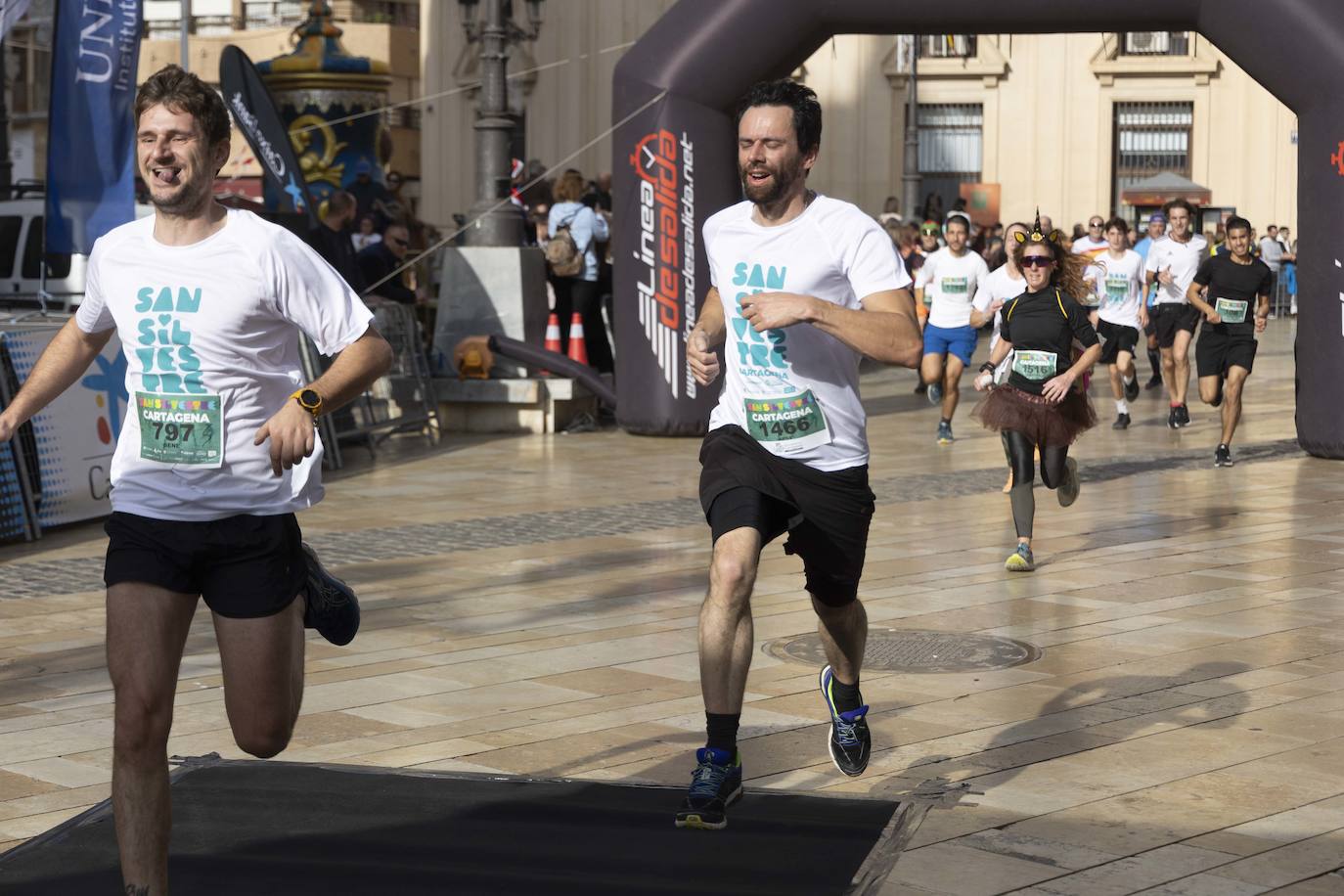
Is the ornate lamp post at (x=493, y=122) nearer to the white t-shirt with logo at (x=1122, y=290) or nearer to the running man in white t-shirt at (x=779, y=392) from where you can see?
the white t-shirt with logo at (x=1122, y=290)

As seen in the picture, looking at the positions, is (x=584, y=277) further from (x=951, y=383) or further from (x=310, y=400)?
(x=310, y=400)

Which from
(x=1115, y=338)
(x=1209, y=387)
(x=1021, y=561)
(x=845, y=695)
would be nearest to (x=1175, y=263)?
(x=1115, y=338)

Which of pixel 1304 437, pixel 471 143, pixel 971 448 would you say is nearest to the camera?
pixel 1304 437

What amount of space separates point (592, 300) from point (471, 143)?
1200 inches

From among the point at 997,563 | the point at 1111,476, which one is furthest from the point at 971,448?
the point at 997,563

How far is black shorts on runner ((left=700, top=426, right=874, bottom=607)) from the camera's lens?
205 inches

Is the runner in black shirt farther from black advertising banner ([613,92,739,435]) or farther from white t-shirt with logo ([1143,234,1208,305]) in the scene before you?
black advertising banner ([613,92,739,435])

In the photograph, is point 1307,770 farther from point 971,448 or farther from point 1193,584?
point 971,448

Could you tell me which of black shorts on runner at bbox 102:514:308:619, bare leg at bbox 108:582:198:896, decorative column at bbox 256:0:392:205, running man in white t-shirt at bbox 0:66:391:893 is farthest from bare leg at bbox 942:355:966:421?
decorative column at bbox 256:0:392:205

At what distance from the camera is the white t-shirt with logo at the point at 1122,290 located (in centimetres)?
1791

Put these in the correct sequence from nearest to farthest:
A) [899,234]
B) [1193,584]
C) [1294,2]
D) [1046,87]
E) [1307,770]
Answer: [1307,770], [1193,584], [1294,2], [899,234], [1046,87]

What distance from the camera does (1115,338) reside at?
17.5m

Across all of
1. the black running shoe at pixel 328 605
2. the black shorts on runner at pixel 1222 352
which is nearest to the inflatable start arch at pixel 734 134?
the black shorts on runner at pixel 1222 352

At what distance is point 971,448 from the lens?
51.0 feet
